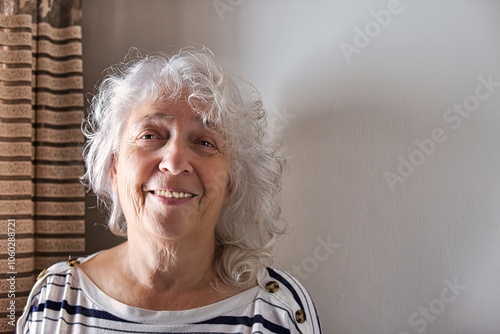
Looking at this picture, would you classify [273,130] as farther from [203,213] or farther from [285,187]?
[203,213]

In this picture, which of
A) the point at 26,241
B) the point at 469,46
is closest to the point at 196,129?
the point at 26,241

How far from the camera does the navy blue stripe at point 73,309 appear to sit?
1.34m

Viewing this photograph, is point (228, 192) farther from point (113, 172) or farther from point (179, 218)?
point (113, 172)

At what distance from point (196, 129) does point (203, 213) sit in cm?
21

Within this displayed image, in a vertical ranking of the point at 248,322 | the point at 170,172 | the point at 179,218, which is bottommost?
the point at 248,322

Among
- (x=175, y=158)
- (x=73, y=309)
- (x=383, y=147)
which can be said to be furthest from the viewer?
(x=383, y=147)

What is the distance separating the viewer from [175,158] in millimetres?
1266

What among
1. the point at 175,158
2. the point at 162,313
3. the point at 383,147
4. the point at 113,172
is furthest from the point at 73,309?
the point at 383,147

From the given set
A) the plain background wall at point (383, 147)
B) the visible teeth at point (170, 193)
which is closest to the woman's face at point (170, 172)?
the visible teeth at point (170, 193)

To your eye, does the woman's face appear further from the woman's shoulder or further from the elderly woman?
the woman's shoulder

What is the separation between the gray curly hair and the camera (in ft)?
4.42

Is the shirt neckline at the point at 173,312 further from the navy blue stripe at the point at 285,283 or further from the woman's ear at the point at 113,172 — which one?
the woman's ear at the point at 113,172

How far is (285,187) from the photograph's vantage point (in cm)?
164

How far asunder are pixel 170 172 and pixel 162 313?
13.9 inches
